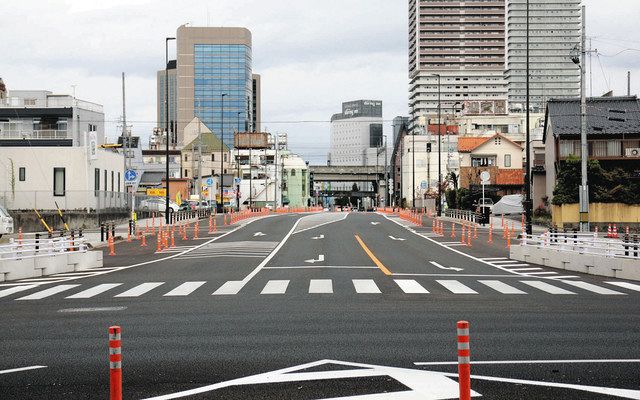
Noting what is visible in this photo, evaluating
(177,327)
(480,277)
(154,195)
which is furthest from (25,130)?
(177,327)

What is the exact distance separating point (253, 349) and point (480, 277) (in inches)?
568

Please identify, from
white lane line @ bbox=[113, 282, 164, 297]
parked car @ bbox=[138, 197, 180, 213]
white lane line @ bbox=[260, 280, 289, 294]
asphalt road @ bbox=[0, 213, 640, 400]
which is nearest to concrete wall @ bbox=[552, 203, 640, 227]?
asphalt road @ bbox=[0, 213, 640, 400]

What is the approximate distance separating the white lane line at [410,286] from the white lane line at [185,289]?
17.6 feet

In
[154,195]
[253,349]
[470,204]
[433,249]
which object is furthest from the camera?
[154,195]

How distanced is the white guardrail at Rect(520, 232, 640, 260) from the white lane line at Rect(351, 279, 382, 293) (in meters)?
8.07

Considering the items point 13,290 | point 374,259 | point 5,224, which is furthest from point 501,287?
point 5,224

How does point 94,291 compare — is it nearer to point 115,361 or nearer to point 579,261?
point 115,361

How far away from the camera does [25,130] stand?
256 feet

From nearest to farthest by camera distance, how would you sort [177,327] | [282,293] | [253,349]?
[253,349]
[177,327]
[282,293]

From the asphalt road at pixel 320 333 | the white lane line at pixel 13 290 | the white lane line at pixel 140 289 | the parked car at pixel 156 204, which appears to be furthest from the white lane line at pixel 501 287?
the parked car at pixel 156 204

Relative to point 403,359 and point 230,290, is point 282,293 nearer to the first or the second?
point 230,290

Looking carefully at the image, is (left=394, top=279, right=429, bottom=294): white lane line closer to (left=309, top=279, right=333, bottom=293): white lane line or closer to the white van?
(left=309, top=279, right=333, bottom=293): white lane line

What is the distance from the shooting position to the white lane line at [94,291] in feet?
62.0

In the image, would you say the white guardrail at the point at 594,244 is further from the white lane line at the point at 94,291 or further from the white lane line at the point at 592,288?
the white lane line at the point at 94,291
